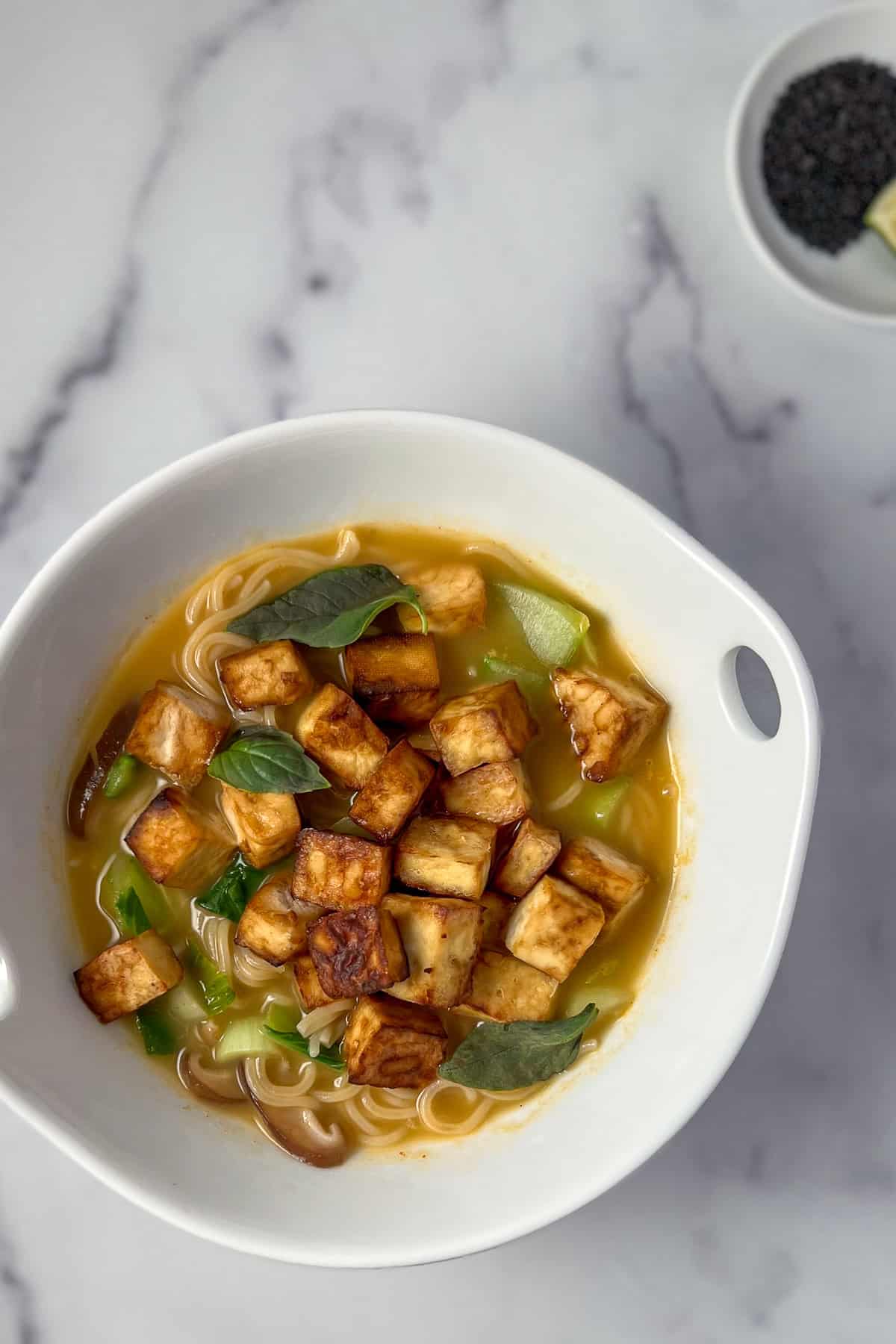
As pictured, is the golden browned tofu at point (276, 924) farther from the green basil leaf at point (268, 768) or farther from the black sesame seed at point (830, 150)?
the black sesame seed at point (830, 150)

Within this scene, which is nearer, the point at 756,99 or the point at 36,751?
the point at 36,751

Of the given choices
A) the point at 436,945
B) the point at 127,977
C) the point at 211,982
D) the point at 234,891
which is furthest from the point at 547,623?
the point at 127,977

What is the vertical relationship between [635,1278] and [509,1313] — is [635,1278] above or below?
above

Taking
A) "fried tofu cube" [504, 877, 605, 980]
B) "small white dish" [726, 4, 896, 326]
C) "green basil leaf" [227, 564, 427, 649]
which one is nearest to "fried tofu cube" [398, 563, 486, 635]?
"green basil leaf" [227, 564, 427, 649]

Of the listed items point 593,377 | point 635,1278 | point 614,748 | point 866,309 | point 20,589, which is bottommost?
point 635,1278

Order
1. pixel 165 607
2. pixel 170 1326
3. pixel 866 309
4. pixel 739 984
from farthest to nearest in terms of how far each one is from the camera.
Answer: pixel 866 309 → pixel 170 1326 → pixel 165 607 → pixel 739 984

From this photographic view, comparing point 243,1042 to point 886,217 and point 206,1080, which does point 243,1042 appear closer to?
point 206,1080

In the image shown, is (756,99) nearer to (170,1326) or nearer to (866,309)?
(866,309)

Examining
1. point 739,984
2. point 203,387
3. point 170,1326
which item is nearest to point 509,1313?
point 170,1326
